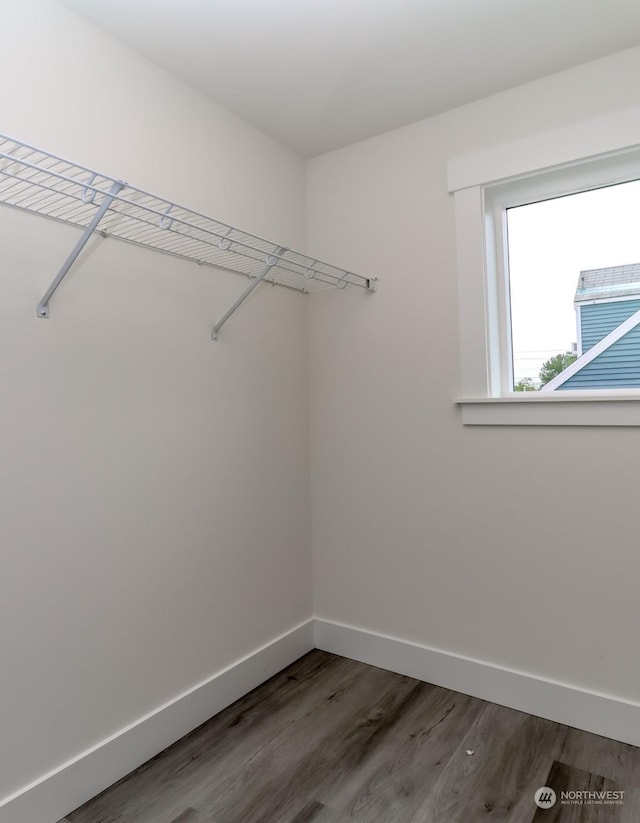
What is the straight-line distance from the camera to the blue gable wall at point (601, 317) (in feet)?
5.84

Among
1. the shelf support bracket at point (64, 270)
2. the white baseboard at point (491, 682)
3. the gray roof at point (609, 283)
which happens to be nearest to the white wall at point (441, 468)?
the white baseboard at point (491, 682)

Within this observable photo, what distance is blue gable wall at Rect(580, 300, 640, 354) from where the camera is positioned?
1.78 metres

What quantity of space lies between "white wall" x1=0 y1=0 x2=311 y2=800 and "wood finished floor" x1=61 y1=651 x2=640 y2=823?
0.69ft

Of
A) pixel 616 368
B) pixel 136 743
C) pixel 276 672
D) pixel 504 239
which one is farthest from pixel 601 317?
pixel 136 743

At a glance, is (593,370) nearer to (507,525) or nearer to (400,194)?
(507,525)

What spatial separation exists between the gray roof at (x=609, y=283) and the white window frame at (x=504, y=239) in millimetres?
263

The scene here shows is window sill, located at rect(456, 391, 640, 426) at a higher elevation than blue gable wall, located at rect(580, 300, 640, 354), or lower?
lower

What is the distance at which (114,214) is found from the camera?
1.55 m

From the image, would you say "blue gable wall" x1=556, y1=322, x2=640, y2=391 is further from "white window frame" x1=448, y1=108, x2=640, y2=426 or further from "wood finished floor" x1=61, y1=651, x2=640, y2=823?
"wood finished floor" x1=61, y1=651, x2=640, y2=823

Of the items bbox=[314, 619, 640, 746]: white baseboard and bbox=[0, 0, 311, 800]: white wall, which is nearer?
bbox=[0, 0, 311, 800]: white wall

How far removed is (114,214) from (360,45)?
937mm

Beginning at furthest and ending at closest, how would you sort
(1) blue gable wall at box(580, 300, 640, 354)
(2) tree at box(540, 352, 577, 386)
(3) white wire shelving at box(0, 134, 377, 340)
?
1. (2) tree at box(540, 352, 577, 386)
2. (1) blue gable wall at box(580, 300, 640, 354)
3. (3) white wire shelving at box(0, 134, 377, 340)

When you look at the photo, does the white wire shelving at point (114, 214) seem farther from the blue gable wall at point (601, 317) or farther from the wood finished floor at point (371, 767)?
the wood finished floor at point (371, 767)

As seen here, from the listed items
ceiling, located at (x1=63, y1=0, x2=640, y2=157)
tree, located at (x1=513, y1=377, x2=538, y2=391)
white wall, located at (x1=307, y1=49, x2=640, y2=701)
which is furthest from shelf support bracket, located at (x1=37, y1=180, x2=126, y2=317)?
tree, located at (x1=513, y1=377, x2=538, y2=391)
